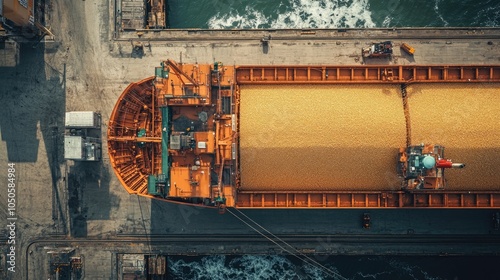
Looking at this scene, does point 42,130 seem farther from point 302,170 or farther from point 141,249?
point 302,170

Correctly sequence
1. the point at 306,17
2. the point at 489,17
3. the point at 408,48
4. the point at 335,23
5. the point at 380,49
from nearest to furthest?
the point at 380,49
the point at 408,48
the point at 489,17
the point at 335,23
the point at 306,17

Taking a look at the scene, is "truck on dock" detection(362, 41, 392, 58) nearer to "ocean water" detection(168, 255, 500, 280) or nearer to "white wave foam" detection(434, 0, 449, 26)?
"white wave foam" detection(434, 0, 449, 26)

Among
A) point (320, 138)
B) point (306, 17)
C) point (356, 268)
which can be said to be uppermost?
point (306, 17)

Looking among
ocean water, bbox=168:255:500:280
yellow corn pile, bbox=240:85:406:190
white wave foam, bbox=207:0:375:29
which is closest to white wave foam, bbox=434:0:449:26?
white wave foam, bbox=207:0:375:29

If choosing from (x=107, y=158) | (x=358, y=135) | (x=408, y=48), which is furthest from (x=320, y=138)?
(x=107, y=158)

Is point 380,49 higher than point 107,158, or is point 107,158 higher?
point 380,49

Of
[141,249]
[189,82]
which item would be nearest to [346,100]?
[189,82]

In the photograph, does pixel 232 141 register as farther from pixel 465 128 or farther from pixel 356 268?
pixel 356 268

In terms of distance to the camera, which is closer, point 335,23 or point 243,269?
point 243,269
